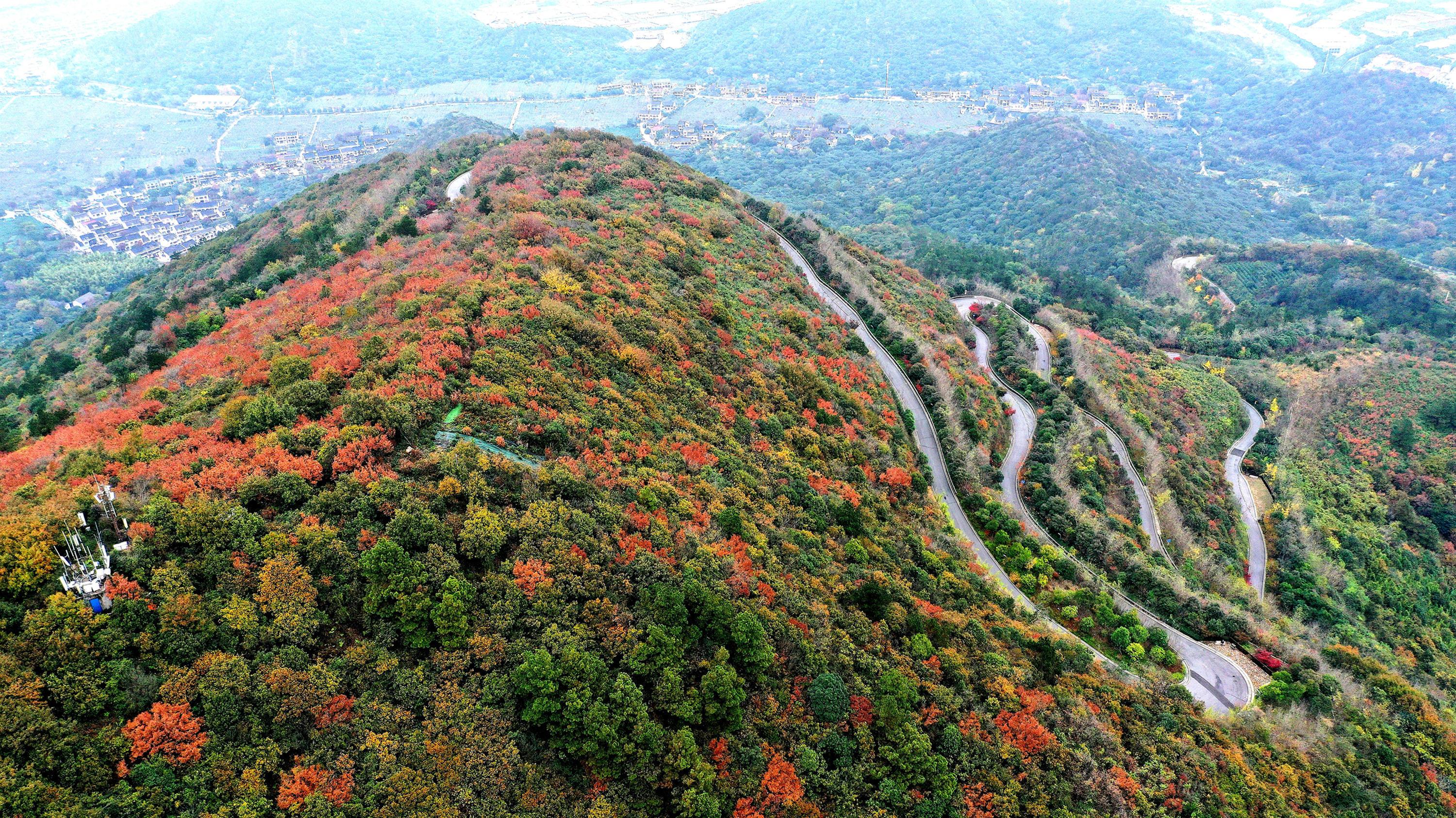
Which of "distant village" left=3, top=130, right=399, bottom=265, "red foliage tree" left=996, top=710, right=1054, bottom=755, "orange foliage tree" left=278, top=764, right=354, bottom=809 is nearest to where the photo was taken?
"orange foliage tree" left=278, top=764, right=354, bottom=809

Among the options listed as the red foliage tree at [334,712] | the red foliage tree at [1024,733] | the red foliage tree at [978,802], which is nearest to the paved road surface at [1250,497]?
the red foliage tree at [1024,733]

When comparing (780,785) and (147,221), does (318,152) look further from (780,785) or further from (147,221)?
(780,785)

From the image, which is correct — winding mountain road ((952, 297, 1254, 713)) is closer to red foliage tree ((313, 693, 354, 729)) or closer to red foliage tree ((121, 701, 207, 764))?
red foliage tree ((313, 693, 354, 729))

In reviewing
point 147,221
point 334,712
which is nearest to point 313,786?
point 334,712

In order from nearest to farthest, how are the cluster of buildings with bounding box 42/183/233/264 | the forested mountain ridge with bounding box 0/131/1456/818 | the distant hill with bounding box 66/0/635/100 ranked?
the forested mountain ridge with bounding box 0/131/1456/818
the cluster of buildings with bounding box 42/183/233/264
the distant hill with bounding box 66/0/635/100

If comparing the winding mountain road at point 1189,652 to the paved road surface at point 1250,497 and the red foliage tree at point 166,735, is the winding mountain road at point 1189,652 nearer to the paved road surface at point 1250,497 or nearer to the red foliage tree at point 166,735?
the paved road surface at point 1250,497

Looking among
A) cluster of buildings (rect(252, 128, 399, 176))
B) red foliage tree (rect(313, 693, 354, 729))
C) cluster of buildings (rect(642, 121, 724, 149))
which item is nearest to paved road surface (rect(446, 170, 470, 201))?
red foliage tree (rect(313, 693, 354, 729))

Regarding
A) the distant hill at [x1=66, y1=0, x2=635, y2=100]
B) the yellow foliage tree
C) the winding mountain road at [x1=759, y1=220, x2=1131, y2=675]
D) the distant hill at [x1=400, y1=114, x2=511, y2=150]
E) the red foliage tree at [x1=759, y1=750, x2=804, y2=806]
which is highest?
the distant hill at [x1=66, y1=0, x2=635, y2=100]

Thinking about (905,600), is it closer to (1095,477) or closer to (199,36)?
(1095,477)
